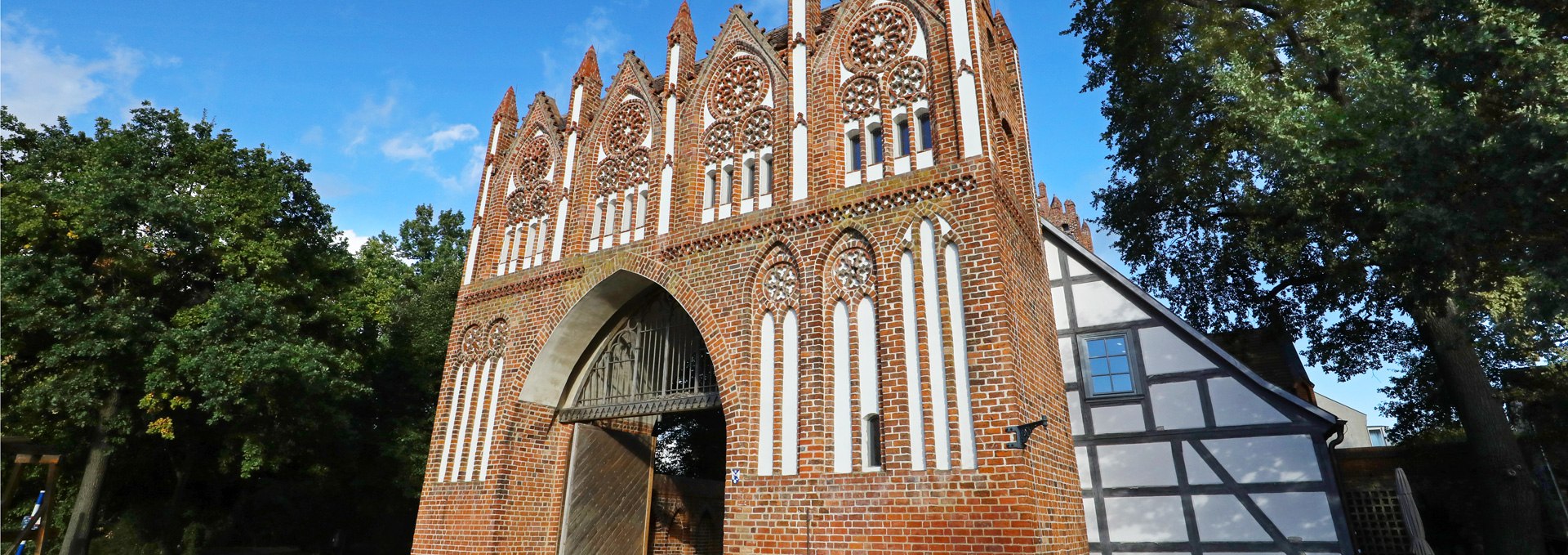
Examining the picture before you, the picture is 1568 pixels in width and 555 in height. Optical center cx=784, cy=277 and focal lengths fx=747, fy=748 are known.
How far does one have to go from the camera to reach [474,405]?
1236cm

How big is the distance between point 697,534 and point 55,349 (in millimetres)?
12863

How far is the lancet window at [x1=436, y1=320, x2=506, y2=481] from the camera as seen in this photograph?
466 inches

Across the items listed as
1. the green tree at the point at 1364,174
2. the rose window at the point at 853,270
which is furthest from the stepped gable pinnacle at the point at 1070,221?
the rose window at the point at 853,270

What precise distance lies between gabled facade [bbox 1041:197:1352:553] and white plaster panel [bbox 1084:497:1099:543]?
0.04ft

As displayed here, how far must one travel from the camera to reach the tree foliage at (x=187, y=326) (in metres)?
12.2

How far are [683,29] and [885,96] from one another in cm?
452

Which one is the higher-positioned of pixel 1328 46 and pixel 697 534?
pixel 1328 46

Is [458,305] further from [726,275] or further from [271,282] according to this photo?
[726,275]

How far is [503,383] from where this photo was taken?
11.9 metres

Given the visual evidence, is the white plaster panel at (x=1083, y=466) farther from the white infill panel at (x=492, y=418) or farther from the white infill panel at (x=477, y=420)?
the white infill panel at (x=477, y=420)

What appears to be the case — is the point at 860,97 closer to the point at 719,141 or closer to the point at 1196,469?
the point at 719,141

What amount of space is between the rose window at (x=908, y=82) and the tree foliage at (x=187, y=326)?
35.9 ft

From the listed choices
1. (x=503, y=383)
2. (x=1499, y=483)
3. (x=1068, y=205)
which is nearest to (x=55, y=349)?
(x=503, y=383)

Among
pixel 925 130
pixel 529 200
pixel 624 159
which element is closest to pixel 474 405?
pixel 529 200
